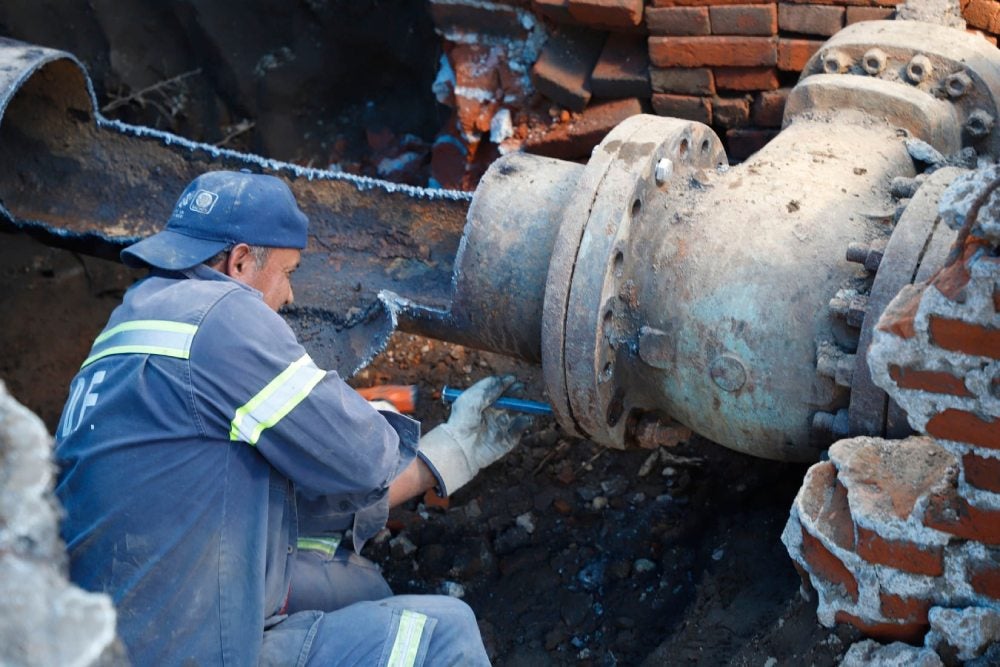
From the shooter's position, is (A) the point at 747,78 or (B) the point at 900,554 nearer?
(B) the point at 900,554

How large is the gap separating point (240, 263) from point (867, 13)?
235cm

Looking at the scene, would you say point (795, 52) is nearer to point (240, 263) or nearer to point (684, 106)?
point (684, 106)

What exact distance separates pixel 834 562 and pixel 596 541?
124cm

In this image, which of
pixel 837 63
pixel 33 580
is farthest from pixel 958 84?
pixel 33 580

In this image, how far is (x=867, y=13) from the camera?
143 inches

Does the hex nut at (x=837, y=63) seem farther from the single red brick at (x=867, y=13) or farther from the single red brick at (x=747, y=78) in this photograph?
the single red brick at (x=747, y=78)

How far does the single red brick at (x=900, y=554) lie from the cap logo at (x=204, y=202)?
61.2 inches

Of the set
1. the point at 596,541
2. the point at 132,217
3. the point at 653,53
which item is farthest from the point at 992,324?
the point at 132,217

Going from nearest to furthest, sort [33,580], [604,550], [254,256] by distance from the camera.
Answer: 1. [33,580]
2. [254,256]
3. [604,550]

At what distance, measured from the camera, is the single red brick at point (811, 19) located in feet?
12.0

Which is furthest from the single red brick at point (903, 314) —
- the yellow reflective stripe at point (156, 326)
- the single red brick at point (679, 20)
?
the single red brick at point (679, 20)

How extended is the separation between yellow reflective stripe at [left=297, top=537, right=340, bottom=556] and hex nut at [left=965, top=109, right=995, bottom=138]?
6.57ft

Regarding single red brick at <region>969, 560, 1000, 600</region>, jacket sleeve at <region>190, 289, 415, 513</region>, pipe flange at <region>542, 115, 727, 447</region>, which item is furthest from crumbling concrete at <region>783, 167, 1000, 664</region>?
jacket sleeve at <region>190, 289, 415, 513</region>

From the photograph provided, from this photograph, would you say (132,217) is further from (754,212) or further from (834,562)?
(834,562)
